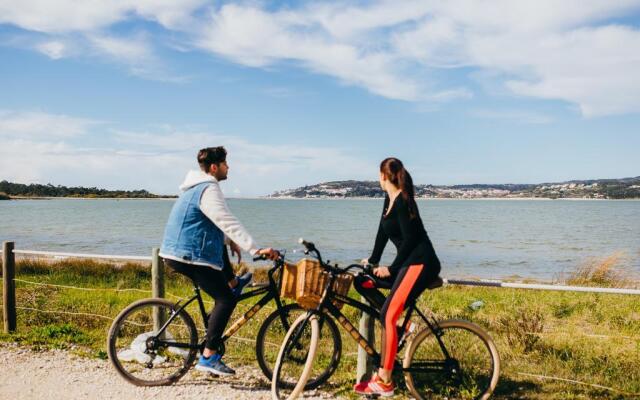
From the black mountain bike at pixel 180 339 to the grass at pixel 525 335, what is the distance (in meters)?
0.63

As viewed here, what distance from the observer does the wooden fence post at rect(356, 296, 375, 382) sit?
4895 millimetres

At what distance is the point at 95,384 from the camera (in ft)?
16.8

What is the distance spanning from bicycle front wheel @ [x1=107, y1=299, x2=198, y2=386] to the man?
0.37m

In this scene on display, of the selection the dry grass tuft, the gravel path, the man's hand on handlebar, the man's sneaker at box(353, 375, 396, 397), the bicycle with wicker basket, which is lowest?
the dry grass tuft

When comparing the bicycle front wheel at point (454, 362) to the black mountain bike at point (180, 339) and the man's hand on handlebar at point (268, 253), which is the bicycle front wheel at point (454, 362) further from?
the man's hand on handlebar at point (268, 253)

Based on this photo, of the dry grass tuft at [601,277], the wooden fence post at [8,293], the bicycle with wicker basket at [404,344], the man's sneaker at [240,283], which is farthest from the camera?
the dry grass tuft at [601,277]

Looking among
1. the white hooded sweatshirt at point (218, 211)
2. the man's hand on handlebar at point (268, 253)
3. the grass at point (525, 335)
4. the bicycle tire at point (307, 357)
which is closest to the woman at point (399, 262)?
the bicycle tire at point (307, 357)

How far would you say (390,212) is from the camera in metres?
4.42

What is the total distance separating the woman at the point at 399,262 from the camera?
4.30 meters

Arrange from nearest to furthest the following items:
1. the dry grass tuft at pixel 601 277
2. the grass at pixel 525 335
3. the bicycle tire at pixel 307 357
→ the bicycle tire at pixel 307 357, the grass at pixel 525 335, the dry grass tuft at pixel 601 277

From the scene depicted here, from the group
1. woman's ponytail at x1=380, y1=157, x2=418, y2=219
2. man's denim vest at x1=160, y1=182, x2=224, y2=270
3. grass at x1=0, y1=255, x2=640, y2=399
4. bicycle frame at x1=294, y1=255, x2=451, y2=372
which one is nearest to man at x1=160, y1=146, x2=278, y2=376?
man's denim vest at x1=160, y1=182, x2=224, y2=270

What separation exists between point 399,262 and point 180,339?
2.41 meters

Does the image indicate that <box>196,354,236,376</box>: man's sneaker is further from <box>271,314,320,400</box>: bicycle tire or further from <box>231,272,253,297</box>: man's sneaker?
<box>271,314,320,400</box>: bicycle tire

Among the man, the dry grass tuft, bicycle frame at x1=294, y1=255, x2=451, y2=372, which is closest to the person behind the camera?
bicycle frame at x1=294, y1=255, x2=451, y2=372
